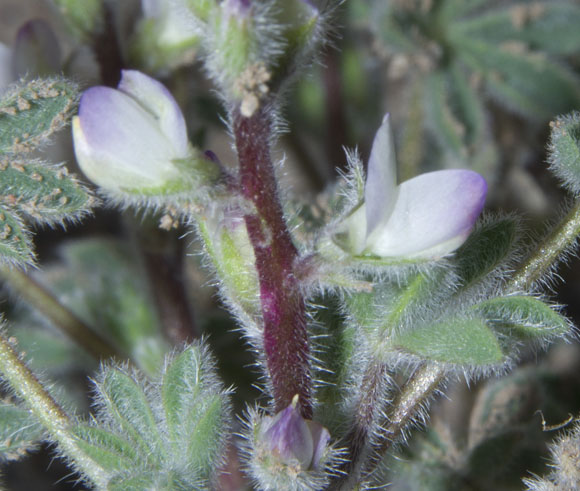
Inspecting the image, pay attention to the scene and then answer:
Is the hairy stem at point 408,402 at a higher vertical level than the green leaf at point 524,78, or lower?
higher

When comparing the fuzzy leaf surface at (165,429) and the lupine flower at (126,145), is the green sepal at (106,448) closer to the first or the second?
the fuzzy leaf surface at (165,429)

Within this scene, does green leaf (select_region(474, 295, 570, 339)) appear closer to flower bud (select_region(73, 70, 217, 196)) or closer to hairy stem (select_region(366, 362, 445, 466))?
hairy stem (select_region(366, 362, 445, 466))

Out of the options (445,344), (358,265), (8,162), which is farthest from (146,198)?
(445,344)

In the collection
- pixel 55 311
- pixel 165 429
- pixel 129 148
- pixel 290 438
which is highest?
pixel 129 148

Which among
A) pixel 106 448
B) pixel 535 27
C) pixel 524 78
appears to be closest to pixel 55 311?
pixel 106 448

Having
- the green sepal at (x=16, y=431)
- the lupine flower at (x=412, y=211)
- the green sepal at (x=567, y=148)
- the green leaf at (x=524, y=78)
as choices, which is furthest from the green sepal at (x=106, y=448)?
the green leaf at (x=524, y=78)

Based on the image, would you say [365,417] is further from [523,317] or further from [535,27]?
[535,27]

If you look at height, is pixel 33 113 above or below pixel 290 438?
above
